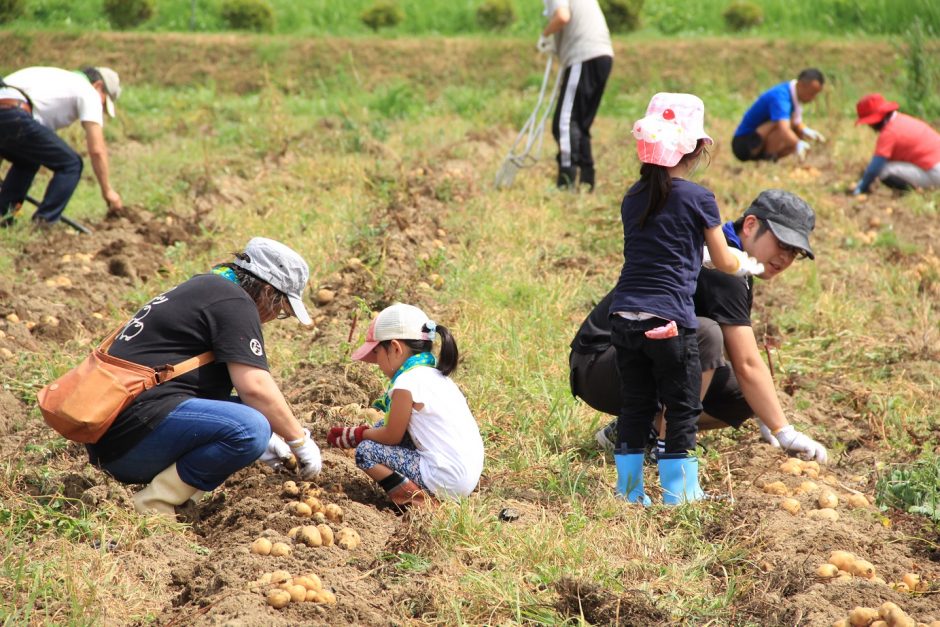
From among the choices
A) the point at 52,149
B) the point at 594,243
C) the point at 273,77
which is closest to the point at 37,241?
the point at 52,149

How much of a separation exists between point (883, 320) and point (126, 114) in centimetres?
903

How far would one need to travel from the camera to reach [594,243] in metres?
7.16

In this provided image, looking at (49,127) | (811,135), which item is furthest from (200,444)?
(811,135)

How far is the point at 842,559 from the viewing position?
10.7 feet

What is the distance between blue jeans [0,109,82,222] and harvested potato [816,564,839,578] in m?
5.78

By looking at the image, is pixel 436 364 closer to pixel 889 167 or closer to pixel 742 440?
pixel 742 440

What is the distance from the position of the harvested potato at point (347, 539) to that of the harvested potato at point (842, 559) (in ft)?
5.14

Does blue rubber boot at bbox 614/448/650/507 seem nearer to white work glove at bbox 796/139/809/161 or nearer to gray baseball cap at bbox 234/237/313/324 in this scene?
gray baseball cap at bbox 234/237/313/324

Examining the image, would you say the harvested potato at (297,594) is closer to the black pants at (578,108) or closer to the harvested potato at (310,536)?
the harvested potato at (310,536)

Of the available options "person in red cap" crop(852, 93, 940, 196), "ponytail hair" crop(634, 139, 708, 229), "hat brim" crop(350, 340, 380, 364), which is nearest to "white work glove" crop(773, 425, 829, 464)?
"ponytail hair" crop(634, 139, 708, 229)

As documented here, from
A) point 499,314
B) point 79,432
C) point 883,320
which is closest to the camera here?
point 79,432

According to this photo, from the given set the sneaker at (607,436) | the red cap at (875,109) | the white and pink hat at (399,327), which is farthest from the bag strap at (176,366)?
the red cap at (875,109)

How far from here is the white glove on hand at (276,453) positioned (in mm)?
3961

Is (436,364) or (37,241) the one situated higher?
(436,364)
